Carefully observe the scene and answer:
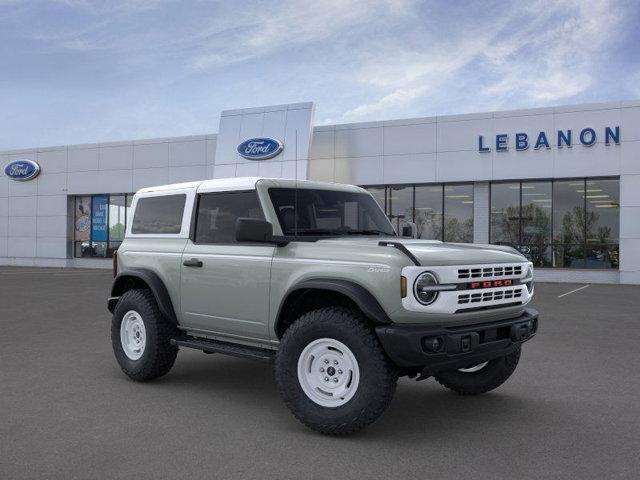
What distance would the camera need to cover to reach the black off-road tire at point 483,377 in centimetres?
575

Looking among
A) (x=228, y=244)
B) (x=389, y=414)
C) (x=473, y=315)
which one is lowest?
(x=389, y=414)

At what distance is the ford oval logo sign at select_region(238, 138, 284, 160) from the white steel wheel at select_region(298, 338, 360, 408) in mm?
21526

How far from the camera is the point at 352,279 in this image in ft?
15.3

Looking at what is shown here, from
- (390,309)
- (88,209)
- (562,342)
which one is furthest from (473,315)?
(88,209)

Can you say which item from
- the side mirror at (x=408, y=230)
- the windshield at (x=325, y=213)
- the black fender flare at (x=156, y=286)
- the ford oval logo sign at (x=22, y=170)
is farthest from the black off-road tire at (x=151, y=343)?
the ford oval logo sign at (x=22, y=170)

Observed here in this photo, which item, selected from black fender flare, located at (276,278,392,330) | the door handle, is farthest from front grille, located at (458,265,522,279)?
the door handle

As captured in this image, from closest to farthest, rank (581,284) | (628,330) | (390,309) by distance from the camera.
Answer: (390,309)
(628,330)
(581,284)

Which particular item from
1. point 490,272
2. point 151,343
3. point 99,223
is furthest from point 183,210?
point 99,223

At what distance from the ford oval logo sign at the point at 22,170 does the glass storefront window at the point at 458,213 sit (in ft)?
70.7

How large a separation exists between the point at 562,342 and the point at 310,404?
559cm

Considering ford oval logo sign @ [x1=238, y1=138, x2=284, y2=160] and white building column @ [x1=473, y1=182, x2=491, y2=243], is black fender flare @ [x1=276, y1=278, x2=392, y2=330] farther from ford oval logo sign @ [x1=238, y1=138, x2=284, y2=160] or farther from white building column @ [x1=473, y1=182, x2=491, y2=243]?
ford oval logo sign @ [x1=238, y1=138, x2=284, y2=160]

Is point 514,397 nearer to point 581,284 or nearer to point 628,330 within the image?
point 628,330

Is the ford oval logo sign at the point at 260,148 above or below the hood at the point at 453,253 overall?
above

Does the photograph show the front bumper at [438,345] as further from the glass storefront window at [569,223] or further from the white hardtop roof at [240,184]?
the glass storefront window at [569,223]
